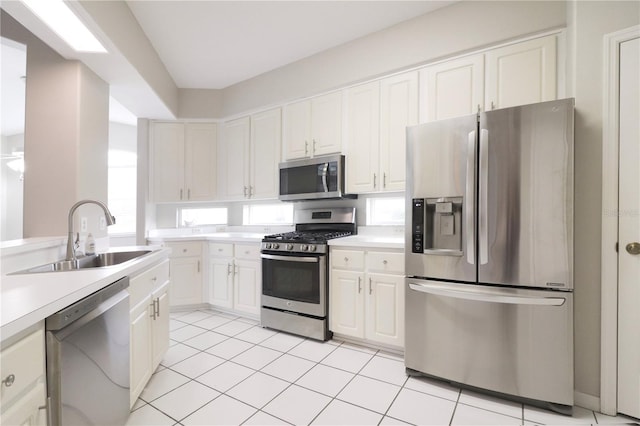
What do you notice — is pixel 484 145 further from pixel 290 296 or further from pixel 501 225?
pixel 290 296

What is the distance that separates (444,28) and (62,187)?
3.29m

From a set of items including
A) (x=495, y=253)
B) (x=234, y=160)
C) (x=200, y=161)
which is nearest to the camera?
(x=495, y=253)

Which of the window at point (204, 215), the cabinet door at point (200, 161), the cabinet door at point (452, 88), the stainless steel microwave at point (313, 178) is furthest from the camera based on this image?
the window at point (204, 215)

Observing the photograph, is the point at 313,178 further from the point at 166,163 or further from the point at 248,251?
the point at 166,163

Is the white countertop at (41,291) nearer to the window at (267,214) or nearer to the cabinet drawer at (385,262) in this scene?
the cabinet drawer at (385,262)

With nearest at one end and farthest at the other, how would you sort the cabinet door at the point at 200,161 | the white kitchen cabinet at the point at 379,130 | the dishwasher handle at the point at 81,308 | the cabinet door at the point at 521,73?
the dishwasher handle at the point at 81,308 < the cabinet door at the point at 521,73 < the white kitchen cabinet at the point at 379,130 < the cabinet door at the point at 200,161

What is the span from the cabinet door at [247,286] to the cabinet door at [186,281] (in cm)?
55

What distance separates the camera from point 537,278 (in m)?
1.71

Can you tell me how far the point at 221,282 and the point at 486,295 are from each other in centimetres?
271

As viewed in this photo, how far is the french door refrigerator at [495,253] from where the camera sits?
1.66 meters

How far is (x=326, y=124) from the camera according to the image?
3.08 meters

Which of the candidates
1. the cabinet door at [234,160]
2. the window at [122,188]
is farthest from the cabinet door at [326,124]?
the window at [122,188]

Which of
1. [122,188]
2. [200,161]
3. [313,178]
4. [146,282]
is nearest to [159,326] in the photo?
[146,282]

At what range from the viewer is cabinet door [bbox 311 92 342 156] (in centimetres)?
A: 300
